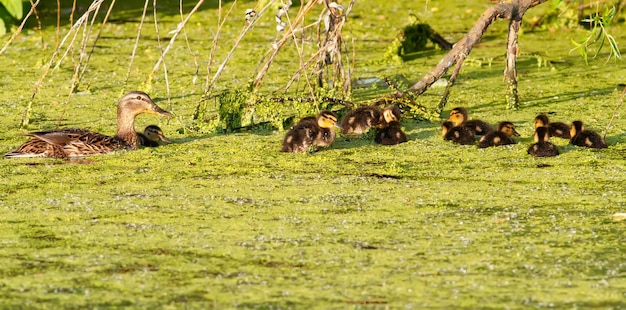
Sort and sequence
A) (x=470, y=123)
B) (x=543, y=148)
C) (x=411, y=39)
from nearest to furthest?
(x=543, y=148) → (x=470, y=123) → (x=411, y=39)

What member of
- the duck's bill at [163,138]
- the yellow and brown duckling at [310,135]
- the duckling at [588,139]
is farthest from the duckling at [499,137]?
the duck's bill at [163,138]

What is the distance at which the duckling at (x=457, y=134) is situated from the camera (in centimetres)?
677

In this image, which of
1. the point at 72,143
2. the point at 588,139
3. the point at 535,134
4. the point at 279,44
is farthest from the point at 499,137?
the point at 72,143

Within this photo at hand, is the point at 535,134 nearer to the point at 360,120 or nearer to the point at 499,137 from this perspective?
the point at 499,137

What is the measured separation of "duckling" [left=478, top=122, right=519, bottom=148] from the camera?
6.67 meters

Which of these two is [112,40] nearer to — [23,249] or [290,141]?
[290,141]

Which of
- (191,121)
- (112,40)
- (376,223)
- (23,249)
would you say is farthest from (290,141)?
(112,40)

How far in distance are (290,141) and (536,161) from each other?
144 centimetres

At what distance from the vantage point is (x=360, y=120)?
7.02 m

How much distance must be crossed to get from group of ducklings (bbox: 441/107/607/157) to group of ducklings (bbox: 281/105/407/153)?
338 mm

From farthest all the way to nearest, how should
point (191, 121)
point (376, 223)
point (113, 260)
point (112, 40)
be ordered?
1. point (112, 40)
2. point (191, 121)
3. point (376, 223)
4. point (113, 260)

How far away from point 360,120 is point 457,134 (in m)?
0.62

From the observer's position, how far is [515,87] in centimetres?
783

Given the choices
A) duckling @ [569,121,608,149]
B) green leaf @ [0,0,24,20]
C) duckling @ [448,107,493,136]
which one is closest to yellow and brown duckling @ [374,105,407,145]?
duckling @ [448,107,493,136]
